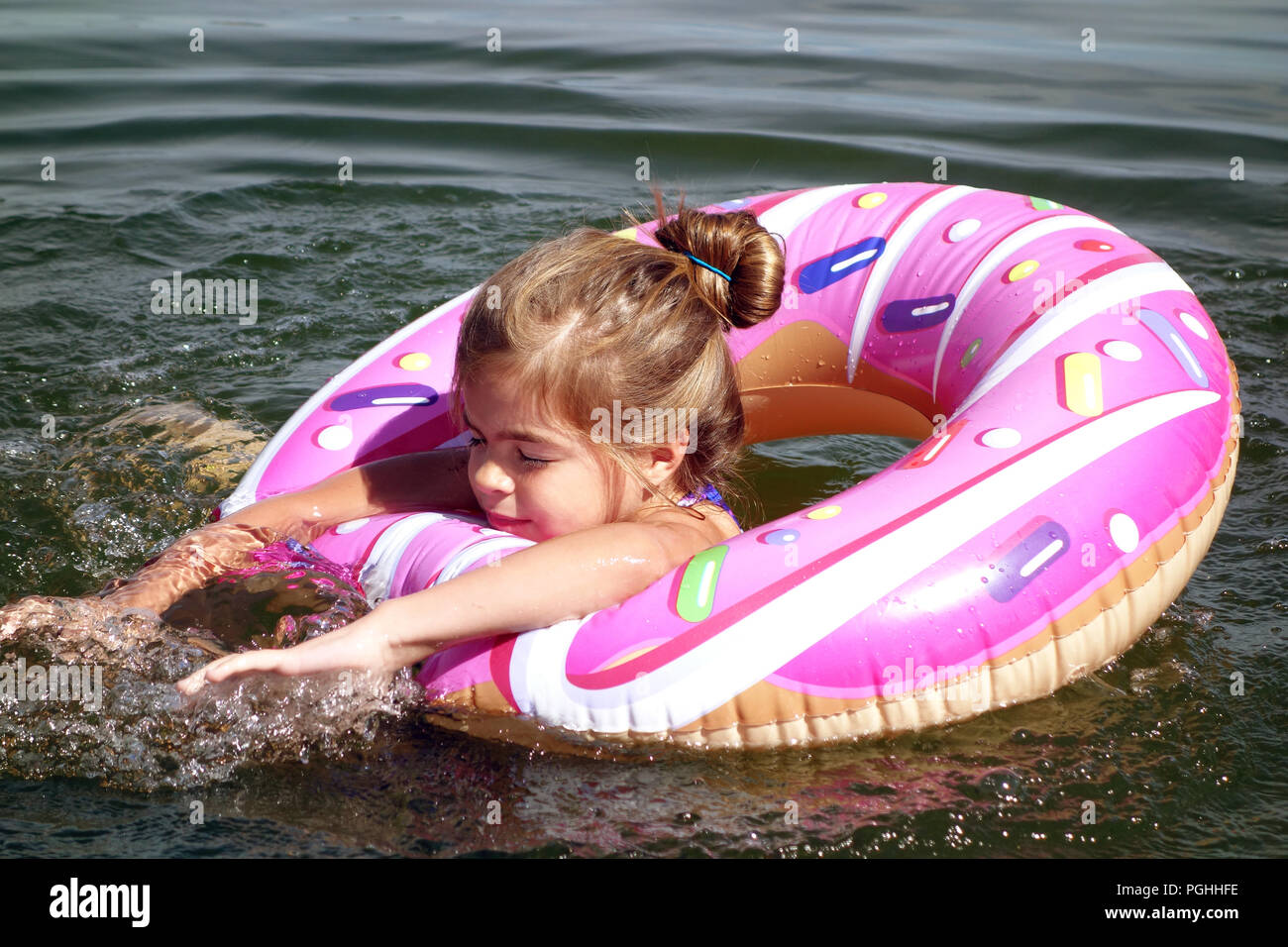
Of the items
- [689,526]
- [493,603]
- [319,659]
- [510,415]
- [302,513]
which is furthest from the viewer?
[302,513]

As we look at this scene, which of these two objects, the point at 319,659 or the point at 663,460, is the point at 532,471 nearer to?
the point at 663,460

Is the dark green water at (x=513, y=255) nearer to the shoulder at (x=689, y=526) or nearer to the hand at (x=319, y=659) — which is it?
the hand at (x=319, y=659)

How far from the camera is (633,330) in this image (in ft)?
8.28

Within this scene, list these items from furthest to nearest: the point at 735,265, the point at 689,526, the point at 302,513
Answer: the point at 302,513
the point at 735,265
the point at 689,526

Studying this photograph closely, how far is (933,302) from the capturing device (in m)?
3.09

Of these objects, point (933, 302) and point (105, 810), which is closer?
point (105, 810)

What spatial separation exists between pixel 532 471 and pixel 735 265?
1.97ft

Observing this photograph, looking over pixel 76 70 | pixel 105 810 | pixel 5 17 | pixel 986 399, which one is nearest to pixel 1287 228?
pixel 986 399

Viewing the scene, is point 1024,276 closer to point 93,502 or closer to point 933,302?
point 933,302

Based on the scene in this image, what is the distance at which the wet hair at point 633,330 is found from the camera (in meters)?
2.48

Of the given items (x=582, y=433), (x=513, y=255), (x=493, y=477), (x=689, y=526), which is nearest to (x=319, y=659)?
(x=493, y=477)

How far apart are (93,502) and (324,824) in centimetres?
148

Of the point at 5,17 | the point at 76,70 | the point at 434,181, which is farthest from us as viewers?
the point at 5,17

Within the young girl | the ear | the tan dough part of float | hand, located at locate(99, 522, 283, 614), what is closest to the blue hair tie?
the young girl
